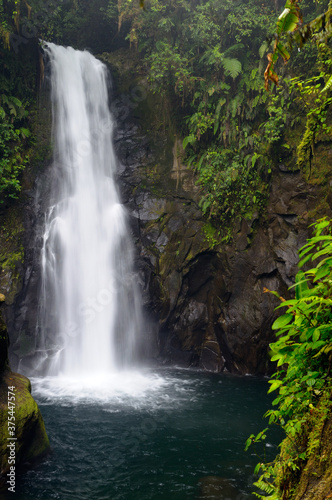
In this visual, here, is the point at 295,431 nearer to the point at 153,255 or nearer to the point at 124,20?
the point at 153,255

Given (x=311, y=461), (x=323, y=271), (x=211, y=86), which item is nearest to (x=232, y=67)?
(x=211, y=86)

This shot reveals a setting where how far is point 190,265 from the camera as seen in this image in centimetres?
1230

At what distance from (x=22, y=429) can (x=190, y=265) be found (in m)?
8.00

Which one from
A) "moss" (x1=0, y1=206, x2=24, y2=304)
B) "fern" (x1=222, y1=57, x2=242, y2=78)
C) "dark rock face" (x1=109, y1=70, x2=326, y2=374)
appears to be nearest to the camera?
"dark rock face" (x1=109, y1=70, x2=326, y2=374)

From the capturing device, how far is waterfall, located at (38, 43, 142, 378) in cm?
1168

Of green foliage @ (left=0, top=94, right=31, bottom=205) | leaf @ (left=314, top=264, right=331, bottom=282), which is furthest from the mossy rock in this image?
green foliage @ (left=0, top=94, right=31, bottom=205)

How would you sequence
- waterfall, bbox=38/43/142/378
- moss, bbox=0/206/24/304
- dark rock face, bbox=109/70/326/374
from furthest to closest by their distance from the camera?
waterfall, bbox=38/43/142/378 → moss, bbox=0/206/24/304 → dark rock face, bbox=109/70/326/374

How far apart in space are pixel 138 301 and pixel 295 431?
1024 centimetres

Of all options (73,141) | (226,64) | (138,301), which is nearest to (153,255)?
(138,301)

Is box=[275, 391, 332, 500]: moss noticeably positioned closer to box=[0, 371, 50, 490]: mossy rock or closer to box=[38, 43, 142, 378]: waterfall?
box=[0, 371, 50, 490]: mossy rock

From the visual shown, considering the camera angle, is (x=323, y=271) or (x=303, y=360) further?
(x=303, y=360)

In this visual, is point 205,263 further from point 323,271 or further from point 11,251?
point 323,271

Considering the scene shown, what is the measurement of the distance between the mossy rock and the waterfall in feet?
17.1

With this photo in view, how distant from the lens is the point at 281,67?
39.6 feet
